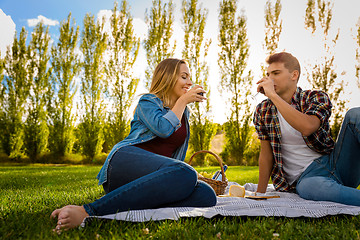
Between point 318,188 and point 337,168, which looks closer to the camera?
point 318,188

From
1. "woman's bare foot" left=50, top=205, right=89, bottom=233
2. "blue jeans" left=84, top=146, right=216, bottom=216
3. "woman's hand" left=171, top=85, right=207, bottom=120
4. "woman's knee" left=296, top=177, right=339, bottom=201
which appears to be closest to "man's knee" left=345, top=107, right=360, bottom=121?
"woman's knee" left=296, top=177, right=339, bottom=201

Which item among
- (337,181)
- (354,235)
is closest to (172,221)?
(354,235)

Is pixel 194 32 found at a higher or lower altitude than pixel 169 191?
higher

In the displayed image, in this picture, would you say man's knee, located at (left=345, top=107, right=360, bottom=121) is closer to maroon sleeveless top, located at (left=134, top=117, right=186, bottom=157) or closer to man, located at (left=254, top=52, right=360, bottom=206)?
man, located at (left=254, top=52, right=360, bottom=206)

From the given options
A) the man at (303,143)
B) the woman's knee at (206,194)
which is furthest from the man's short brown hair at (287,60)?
the woman's knee at (206,194)

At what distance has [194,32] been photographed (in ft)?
47.1

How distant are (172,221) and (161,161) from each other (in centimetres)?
48

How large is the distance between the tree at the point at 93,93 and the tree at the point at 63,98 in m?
0.67

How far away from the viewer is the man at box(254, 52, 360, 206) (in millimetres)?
2730

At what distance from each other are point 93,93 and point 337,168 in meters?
14.1

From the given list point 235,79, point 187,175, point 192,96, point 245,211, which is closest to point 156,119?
point 192,96

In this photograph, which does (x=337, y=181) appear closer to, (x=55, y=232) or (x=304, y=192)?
(x=304, y=192)

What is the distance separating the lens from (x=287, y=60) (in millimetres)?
3186

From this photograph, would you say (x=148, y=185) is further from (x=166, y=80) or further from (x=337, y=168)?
(x=337, y=168)
